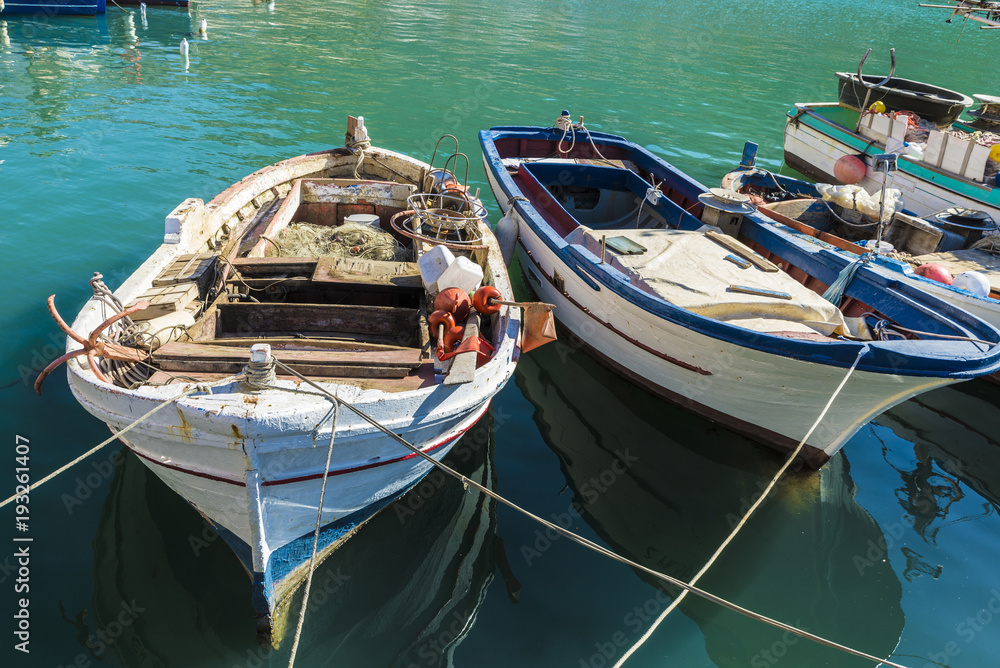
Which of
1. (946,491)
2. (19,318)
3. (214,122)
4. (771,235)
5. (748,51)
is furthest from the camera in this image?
(748,51)

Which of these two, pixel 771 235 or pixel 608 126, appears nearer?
pixel 771 235

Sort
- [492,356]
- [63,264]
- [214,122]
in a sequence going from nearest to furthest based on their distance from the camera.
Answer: [492,356] < [63,264] < [214,122]

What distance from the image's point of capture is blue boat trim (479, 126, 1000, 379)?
5508 millimetres

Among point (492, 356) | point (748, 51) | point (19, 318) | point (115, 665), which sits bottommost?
point (115, 665)

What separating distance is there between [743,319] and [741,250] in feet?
5.26

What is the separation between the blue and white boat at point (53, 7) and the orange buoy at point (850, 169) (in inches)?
1231

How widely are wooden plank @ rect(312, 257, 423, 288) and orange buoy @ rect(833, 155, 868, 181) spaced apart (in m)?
10.9

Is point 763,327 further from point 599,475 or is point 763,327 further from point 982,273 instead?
point 982,273

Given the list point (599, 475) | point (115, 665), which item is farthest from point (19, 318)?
point (599, 475)

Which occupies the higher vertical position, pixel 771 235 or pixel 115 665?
pixel 771 235

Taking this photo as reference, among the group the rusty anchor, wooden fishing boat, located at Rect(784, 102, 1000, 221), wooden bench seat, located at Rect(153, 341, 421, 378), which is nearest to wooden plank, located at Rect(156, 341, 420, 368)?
wooden bench seat, located at Rect(153, 341, 421, 378)

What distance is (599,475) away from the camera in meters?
6.89

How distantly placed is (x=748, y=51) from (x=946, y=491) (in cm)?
3024

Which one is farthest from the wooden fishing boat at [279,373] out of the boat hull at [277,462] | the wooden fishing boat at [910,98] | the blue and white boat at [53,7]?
the blue and white boat at [53,7]
